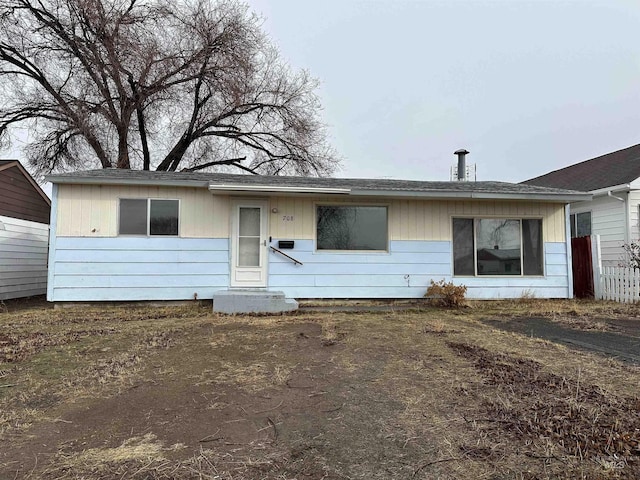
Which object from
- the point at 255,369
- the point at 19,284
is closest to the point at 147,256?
the point at 19,284

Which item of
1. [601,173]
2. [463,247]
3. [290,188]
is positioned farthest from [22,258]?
[601,173]

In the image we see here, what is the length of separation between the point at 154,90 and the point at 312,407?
53.7 feet

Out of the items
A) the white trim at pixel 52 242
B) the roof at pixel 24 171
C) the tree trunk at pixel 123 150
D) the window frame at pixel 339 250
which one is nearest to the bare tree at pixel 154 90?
the tree trunk at pixel 123 150

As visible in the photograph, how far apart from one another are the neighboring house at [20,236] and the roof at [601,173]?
16153 mm

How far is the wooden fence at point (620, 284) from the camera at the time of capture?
8836 millimetres

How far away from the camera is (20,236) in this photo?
10.0 metres

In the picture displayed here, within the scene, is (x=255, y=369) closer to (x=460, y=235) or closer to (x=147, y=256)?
(x=147, y=256)

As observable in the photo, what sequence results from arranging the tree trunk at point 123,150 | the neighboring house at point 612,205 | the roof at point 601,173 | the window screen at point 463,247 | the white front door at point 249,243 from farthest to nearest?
the tree trunk at point 123,150
the roof at point 601,173
the neighboring house at point 612,205
the window screen at point 463,247
the white front door at point 249,243

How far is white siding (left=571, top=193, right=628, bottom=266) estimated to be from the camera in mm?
11273

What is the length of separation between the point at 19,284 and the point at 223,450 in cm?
1053

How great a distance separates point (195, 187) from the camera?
27.4ft

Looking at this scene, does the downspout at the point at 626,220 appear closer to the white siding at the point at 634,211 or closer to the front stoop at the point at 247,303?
the white siding at the point at 634,211

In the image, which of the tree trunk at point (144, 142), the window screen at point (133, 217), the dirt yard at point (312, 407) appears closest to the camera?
the dirt yard at point (312, 407)

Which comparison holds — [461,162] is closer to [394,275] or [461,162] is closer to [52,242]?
[394,275]
